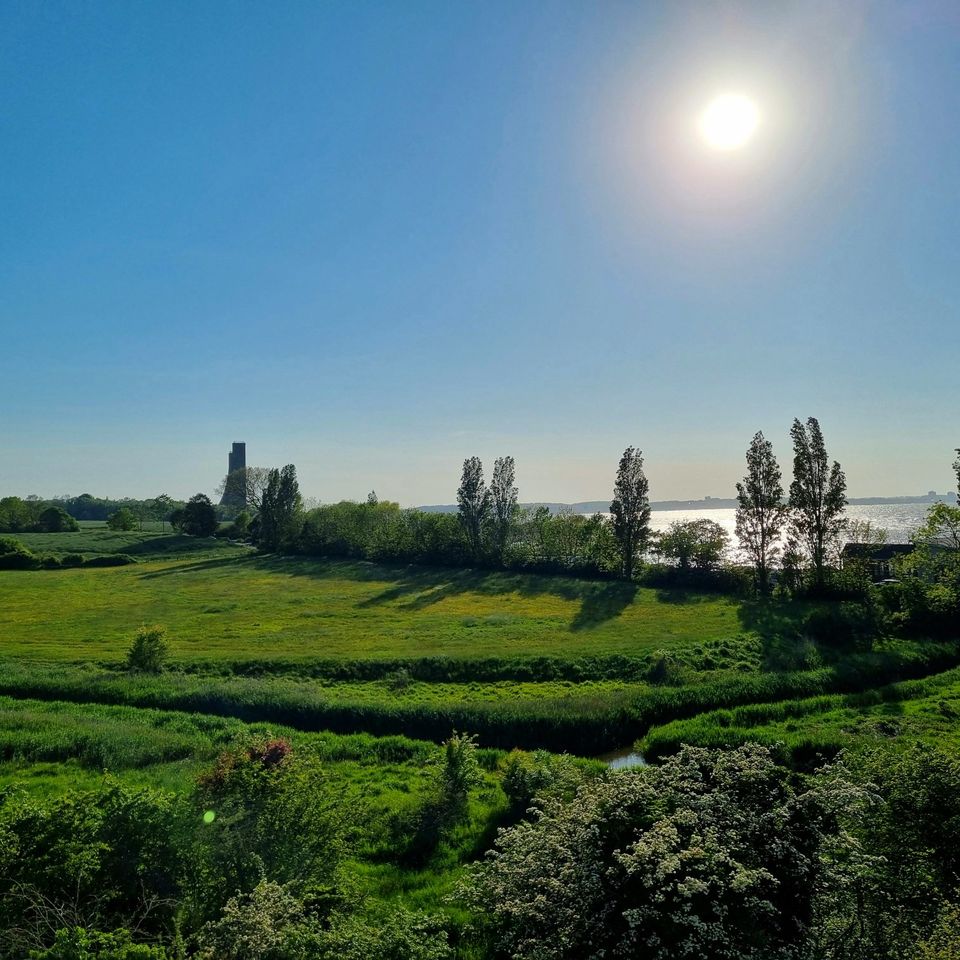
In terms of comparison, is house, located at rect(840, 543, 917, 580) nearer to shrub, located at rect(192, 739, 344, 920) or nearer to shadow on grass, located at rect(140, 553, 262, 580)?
shrub, located at rect(192, 739, 344, 920)

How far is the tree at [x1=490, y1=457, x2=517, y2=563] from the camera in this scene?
75000mm

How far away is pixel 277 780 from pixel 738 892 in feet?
28.1

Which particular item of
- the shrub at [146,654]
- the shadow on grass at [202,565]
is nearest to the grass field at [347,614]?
the shadow on grass at [202,565]

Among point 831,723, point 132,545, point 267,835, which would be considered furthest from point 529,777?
point 132,545

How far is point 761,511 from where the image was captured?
54.0m

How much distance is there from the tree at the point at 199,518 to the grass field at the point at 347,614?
1413 inches

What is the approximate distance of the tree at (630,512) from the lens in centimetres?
6209

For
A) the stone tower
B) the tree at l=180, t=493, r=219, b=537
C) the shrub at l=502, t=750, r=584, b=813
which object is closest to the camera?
the shrub at l=502, t=750, r=584, b=813

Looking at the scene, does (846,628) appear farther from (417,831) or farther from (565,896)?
(565,896)

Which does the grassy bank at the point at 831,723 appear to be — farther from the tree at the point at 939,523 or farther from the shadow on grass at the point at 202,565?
the shadow on grass at the point at 202,565

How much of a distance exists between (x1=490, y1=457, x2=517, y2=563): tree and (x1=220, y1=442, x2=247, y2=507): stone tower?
76798 mm

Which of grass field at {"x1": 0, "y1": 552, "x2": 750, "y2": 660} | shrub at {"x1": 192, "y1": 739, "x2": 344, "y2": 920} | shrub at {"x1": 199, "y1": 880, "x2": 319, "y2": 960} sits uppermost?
shrub at {"x1": 199, "y1": 880, "x2": 319, "y2": 960}

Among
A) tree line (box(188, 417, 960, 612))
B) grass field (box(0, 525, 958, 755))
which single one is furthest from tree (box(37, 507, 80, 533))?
grass field (box(0, 525, 958, 755))

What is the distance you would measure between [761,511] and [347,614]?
→ 38730mm
